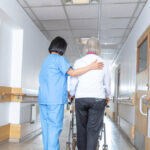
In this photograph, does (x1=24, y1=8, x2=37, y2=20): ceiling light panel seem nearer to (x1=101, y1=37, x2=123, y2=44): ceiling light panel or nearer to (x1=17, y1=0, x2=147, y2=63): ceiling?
(x1=17, y1=0, x2=147, y2=63): ceiling

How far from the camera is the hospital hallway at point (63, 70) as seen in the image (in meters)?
1.98

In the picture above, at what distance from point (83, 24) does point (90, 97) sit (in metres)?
3.25

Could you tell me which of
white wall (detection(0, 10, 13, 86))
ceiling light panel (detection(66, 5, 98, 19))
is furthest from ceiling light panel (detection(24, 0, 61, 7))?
white wall (detection(0, 10, 13, 86))

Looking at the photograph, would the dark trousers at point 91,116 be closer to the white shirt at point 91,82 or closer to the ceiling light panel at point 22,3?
the white shirt at point 91,82

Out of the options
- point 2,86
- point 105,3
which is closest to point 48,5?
point 105,3

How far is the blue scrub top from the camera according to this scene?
1952mm

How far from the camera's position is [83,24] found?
4.85 meters

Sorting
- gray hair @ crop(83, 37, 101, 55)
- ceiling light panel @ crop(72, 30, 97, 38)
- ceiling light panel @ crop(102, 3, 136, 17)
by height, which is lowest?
gray hair @ crop(83, 37, 101, 55)

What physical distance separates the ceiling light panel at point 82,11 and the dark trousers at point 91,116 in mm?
2453

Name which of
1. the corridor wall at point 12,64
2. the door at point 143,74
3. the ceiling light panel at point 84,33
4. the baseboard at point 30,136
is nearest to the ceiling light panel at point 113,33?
the ceiling light panel at point 84,33

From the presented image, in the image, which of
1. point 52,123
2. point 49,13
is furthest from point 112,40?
point 52,123

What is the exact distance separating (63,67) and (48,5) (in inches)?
89.5

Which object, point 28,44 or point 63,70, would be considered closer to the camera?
point 63,70

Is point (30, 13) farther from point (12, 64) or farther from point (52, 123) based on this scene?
point (52, 123)
